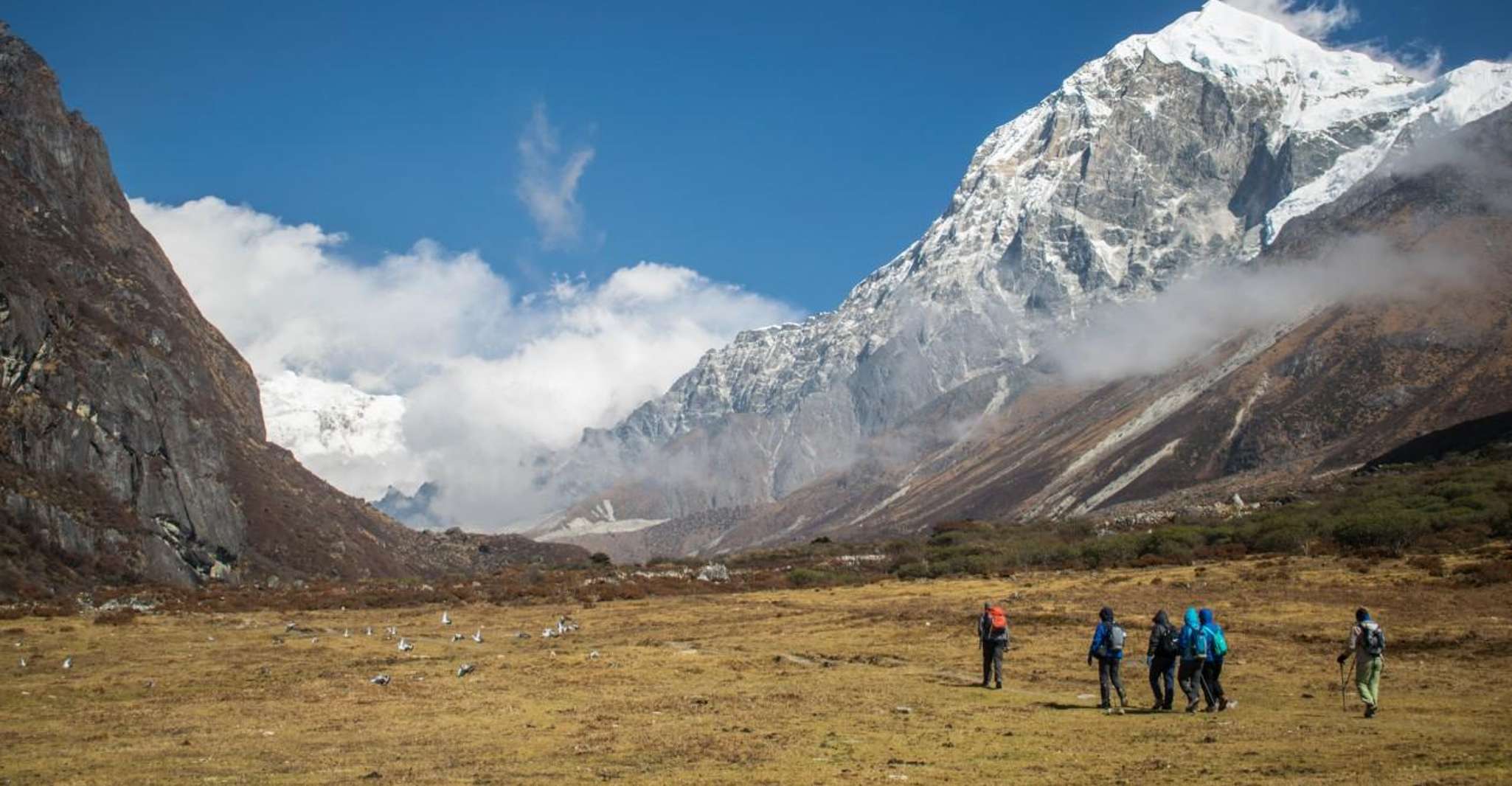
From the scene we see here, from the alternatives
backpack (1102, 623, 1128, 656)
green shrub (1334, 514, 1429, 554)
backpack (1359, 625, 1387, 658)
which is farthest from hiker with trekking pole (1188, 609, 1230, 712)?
green shrub (1334, 514, 1429, 554)

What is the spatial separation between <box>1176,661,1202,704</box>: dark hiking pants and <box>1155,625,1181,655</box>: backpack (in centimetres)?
37

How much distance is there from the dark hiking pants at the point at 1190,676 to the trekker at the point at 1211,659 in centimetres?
20

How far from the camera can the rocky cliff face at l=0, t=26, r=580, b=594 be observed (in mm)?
95562

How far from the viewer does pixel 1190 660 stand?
29.7 meters

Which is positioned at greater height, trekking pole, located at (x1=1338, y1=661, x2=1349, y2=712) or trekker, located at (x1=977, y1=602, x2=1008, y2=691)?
trekker, located at (x1=977, y1=602, x2=1008, y2=691)

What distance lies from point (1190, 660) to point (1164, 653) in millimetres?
667

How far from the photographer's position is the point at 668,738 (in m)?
26.1

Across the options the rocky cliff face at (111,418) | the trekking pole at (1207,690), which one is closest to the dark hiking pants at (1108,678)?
the trekking pole at (1207,690)

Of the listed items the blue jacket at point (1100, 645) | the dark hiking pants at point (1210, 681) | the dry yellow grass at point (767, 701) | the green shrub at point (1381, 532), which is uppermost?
the green shrub at point (1381, 532)

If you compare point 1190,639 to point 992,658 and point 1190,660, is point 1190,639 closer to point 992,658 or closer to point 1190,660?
point 1190,660

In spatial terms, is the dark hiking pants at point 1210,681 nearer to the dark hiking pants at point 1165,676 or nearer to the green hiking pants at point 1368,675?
the dark hiking pants at point 1165,676

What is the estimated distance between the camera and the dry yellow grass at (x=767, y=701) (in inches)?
874

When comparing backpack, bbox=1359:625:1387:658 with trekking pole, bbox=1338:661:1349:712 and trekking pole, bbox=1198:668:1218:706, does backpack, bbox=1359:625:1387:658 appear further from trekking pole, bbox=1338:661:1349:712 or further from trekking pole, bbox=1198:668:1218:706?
trekking pole, bbox=1198:668:1218:706

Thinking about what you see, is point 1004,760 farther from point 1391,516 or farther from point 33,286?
point 33,286
